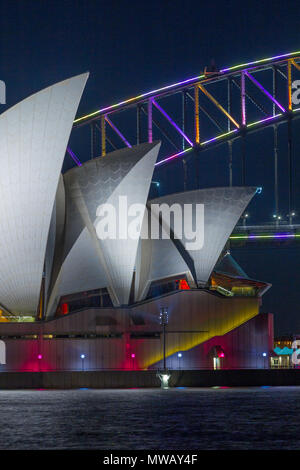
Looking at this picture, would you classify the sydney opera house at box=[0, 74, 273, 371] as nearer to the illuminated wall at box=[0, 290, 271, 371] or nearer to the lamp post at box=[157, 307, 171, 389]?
the illuminated wall at box=[0, 290, 271, 371]

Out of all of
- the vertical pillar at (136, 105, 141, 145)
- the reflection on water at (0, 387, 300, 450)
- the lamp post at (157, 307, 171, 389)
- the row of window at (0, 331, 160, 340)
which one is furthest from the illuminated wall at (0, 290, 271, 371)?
the vertical pillar at (136, 105, 141, 145)

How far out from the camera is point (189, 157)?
8456 cm

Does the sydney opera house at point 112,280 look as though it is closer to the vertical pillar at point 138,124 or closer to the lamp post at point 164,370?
the lamp post at point 164,370

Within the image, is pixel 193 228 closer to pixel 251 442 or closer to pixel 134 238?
pixel 134 238

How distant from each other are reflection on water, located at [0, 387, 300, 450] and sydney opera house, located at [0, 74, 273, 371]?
834 cm

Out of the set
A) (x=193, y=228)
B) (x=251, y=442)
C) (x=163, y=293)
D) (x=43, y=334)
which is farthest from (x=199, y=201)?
(x=251, y=442)

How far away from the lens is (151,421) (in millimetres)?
32500

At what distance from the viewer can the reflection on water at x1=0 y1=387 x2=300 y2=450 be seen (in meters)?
26.3

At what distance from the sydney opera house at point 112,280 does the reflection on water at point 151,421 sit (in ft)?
27.4

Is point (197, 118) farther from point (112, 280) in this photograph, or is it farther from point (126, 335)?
point (126, 335)

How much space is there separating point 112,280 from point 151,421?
2672 cm

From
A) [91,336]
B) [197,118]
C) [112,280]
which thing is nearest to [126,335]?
[91,336]

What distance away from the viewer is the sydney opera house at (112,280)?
54250 millimetres

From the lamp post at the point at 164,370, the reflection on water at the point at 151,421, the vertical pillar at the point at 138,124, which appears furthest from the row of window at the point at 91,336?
the vertical pillar at the point at 138,124
